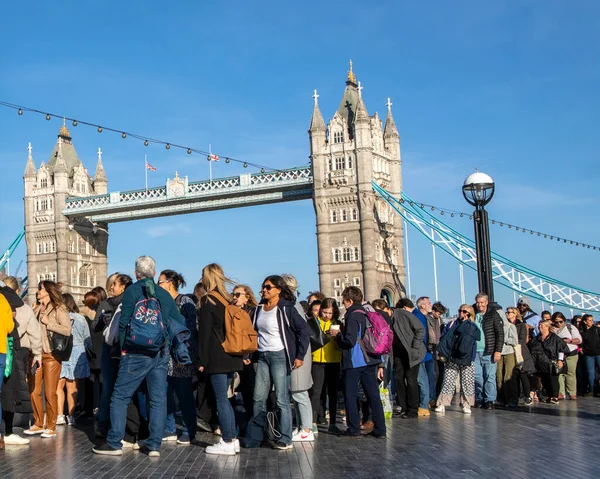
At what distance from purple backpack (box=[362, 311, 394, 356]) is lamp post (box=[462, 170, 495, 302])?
3.34 meters

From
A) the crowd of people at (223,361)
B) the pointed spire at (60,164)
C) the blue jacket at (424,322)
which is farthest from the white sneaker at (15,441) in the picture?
the pointed spire at (60,164)

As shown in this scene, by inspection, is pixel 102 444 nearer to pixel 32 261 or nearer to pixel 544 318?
pixel 544 318

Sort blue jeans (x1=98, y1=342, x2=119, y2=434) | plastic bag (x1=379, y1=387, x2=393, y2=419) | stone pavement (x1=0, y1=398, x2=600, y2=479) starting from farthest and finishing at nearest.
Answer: plastic bag (x1=379, y1=387, x2=393, y2=419)
blue jeans (x1=98, y1=342, x2=119, y2=434)
stone pavement (x1=0, y1=398, x2=600, y2=479)

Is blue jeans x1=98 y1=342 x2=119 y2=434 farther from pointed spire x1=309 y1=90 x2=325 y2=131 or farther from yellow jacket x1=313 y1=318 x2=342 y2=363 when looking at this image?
pointed spire x1=309 y1=90 x2=325 y2=131

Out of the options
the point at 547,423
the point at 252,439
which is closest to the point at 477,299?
the point at 547,423

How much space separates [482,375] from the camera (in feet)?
40.3

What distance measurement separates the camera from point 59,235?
60.2m

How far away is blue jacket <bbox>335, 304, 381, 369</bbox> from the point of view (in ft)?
30.1

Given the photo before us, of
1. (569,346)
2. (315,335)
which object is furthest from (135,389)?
(569,346)

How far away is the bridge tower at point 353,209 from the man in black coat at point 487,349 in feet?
115

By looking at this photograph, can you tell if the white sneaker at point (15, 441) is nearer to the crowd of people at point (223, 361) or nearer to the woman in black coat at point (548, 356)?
the crowd of people at point (223, 361)

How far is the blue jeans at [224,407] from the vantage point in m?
7.89

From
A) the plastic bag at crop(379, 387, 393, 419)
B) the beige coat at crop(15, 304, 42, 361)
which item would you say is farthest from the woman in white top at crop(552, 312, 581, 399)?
the beige coat at crop(15, 304, 42, 361)

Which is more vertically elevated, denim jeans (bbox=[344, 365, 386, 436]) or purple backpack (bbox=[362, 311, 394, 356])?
purple backpack (bbox=[362, 311, 394, 356])
